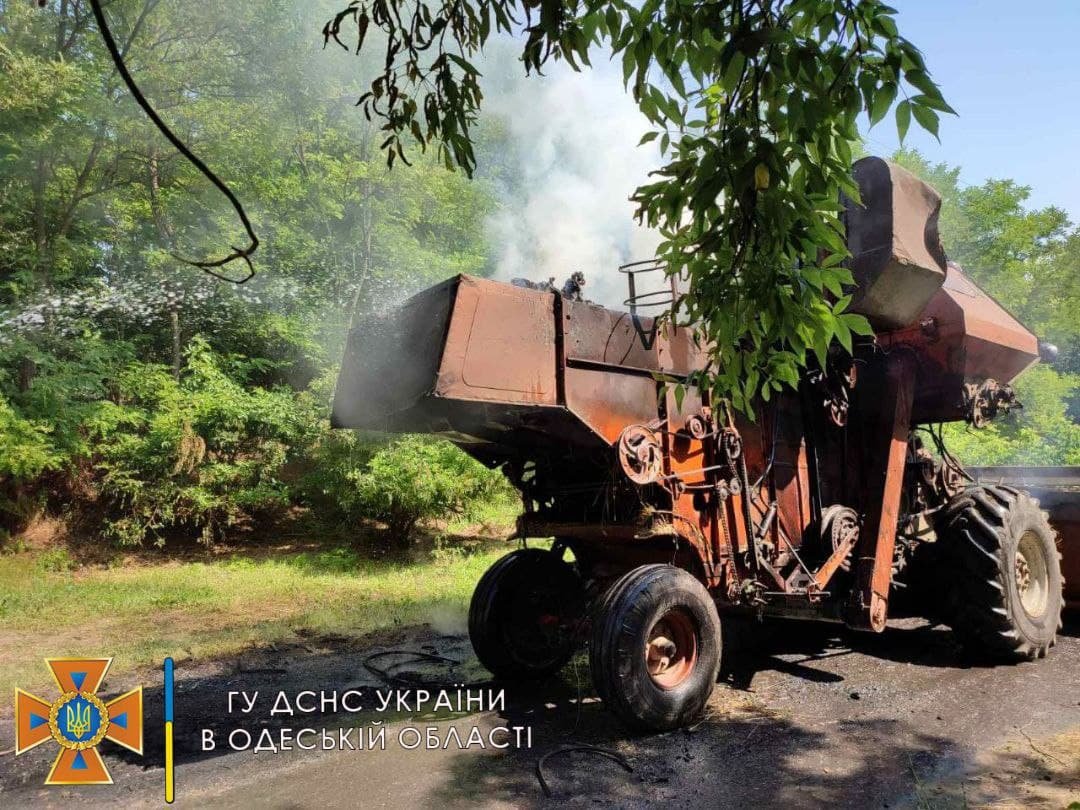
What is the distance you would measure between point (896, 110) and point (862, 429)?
4383 millimetres

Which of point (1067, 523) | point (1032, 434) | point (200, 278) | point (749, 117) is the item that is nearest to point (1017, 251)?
point (1032, 434)

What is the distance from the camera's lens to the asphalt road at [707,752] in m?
3.45

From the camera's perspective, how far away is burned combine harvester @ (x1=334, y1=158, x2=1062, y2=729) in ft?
13.5

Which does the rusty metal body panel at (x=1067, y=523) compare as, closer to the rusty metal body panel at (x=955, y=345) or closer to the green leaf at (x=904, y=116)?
the rusty metal body panel at (x=955, y=345)

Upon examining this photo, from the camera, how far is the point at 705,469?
15.8ft

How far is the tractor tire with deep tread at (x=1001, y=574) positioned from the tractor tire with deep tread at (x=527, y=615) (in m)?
2.95

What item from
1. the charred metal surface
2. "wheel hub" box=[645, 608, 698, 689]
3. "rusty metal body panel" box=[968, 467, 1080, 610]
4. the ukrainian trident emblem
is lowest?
the ukrainian trident emblem

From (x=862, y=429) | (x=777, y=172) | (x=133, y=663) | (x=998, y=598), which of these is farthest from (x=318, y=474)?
(x=777, y=172)

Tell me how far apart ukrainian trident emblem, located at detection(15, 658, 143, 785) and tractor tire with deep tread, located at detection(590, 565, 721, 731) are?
263cm

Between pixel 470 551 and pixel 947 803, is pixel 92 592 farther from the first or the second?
pixel 947 803

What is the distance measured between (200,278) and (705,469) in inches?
543

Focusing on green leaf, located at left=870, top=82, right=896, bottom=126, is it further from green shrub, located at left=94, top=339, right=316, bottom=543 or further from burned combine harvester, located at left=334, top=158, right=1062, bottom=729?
green shrub, located at left=94, top=339, right=316, bottom=543

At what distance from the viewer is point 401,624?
7.42 metres

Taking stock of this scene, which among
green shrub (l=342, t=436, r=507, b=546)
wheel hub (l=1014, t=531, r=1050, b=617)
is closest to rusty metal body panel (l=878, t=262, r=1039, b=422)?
wheel hub (l=1014, t=531, r=1050, b=617)
